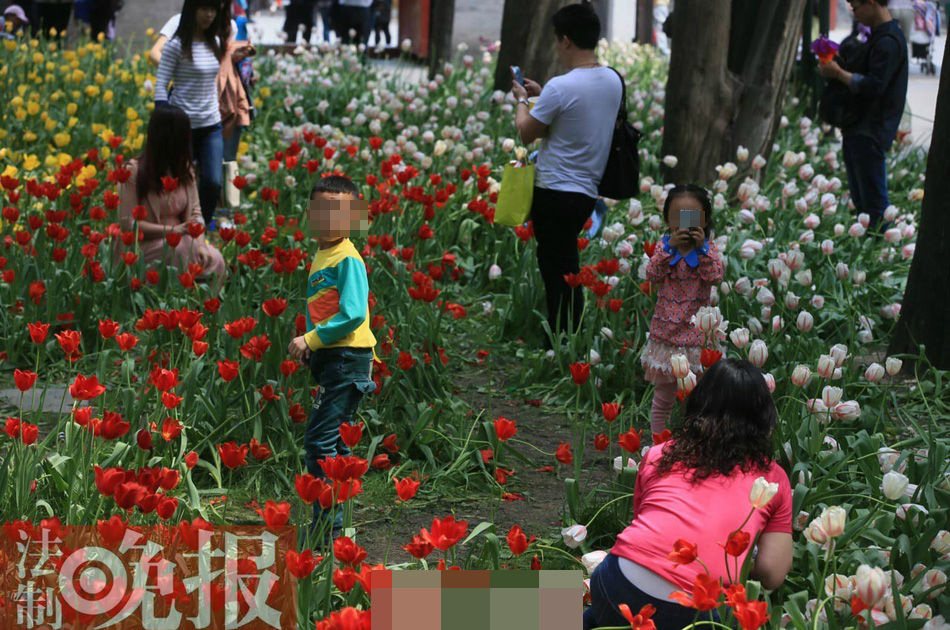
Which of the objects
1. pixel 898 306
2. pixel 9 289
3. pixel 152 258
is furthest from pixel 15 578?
pixel 898 306

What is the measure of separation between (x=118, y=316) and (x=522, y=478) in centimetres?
192

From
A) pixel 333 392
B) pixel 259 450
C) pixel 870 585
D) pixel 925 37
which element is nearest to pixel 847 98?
pixel 333 392

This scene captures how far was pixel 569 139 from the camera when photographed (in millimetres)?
4938

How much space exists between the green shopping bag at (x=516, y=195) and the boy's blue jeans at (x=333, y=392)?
5.53 ft

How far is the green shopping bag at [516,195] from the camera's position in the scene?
5.02 meters

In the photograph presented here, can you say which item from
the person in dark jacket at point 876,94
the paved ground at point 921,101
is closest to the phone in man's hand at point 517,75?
the person in dark jacket at point 876,94

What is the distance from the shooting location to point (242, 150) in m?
7.63

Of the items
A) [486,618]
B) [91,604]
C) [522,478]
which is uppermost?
[486,618]

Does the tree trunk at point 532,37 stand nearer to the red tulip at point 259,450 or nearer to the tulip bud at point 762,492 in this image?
the red tulip at point 259,450

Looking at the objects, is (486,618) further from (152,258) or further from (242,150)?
(242,150)

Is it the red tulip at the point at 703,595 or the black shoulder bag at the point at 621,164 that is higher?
the black shoulder bag at the point at 621,164

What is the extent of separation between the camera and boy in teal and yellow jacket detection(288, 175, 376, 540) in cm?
337

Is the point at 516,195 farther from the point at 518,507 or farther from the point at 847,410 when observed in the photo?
the point at 847,410

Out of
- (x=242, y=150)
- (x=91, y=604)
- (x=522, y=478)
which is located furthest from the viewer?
(x=242, y=150)
